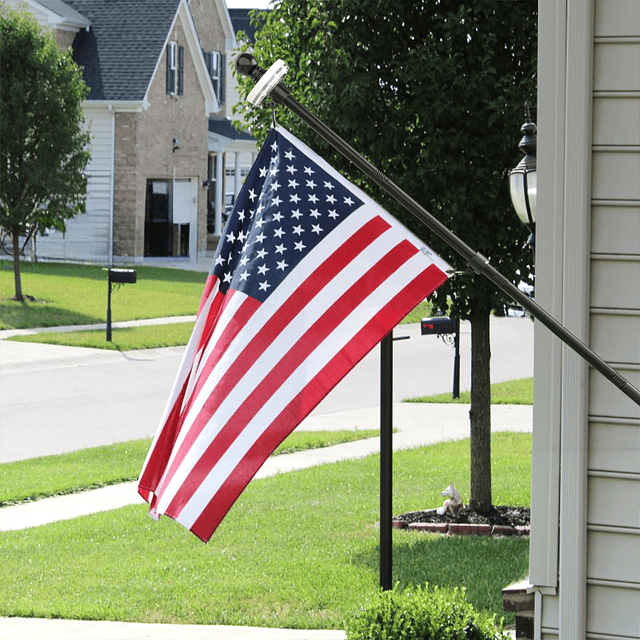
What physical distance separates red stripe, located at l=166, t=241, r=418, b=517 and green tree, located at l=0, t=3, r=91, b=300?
22400 millimetres

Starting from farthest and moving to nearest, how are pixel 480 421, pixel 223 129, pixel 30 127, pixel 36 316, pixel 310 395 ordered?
1. pixel 223 129
2. pixel 30 127
3. pixel 36 316
4. pixel 480 421
5. pixel 310 395

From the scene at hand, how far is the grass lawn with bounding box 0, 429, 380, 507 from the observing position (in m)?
10.6

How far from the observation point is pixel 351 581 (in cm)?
747

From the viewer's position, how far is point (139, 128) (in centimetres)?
3459

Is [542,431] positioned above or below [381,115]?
below

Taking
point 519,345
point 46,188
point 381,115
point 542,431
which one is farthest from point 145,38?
point 542,431

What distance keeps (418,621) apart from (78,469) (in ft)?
25.0

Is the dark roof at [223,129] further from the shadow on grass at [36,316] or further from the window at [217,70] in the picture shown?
the shadow on grass at [36,316]

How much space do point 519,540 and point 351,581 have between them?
180cm

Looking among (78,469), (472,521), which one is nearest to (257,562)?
(472,521)

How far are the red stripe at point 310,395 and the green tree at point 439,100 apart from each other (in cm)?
440

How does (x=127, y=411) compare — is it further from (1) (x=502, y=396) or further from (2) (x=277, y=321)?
(2) (x=277, y=321)

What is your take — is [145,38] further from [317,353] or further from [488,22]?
[317,353]

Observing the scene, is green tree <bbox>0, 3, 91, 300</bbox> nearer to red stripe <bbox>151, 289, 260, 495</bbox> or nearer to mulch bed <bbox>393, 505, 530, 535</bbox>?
mulch bed <bbox>393, 505, 530, 535</bbox>
